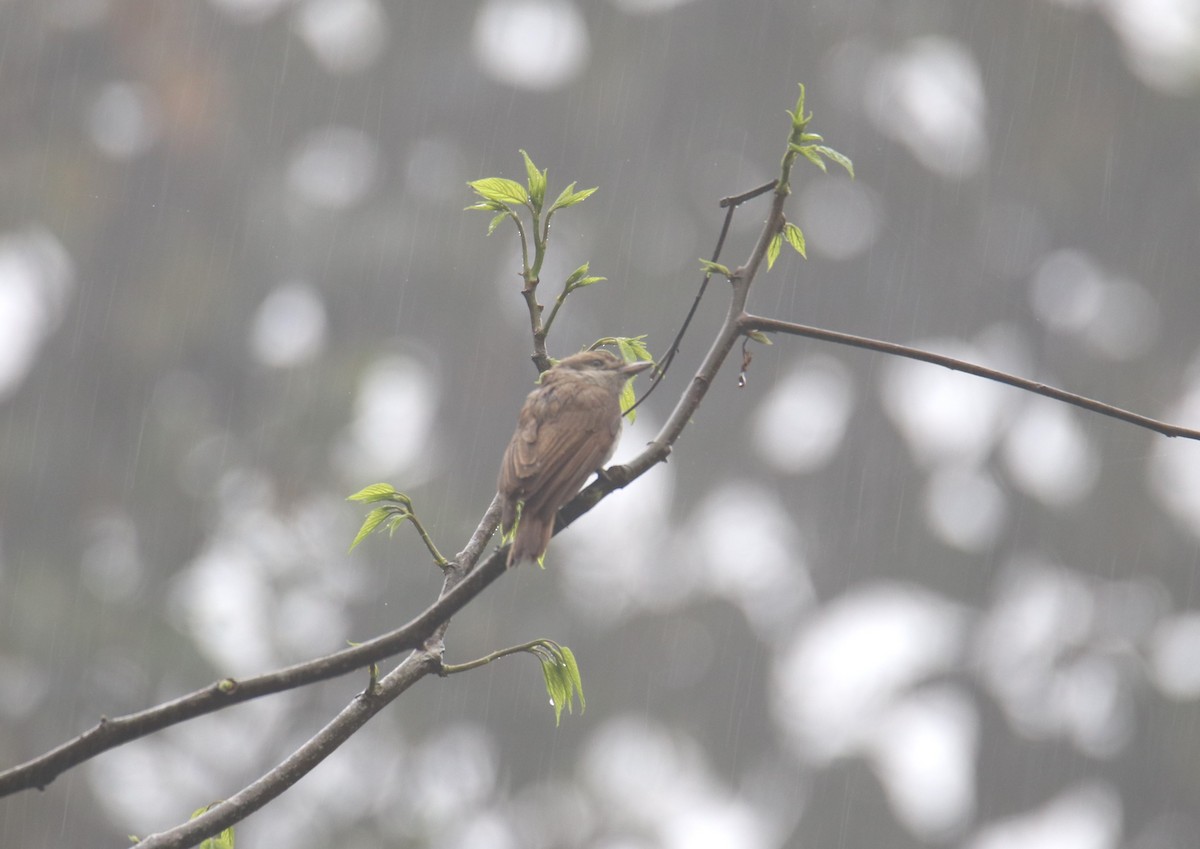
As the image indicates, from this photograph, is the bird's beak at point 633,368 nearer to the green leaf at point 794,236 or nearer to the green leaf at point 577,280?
the green leaf at point 577,280

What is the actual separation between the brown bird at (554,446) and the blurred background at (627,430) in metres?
7.85

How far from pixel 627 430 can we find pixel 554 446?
10469 millimetres

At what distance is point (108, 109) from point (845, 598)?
9579mm

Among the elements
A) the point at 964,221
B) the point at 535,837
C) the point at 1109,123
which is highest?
the point at 1109,123

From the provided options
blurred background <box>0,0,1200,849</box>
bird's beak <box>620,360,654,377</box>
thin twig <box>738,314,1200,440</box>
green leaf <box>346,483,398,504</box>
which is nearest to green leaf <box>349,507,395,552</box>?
green leaf <box>346,483,398,504</box>

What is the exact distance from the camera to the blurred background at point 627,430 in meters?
11.9

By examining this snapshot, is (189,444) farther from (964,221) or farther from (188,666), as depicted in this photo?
(964,221)

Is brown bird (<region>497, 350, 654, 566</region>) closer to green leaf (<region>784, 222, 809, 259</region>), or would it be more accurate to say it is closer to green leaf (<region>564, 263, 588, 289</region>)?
green leaf (<region>564, 263, 588, 289</region>)

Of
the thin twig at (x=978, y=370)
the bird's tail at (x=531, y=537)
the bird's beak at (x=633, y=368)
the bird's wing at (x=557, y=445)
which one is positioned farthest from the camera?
the bird's beak at (x=633, y=368)

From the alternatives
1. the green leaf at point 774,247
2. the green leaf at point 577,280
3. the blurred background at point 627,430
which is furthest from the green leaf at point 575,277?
the blurred background at point 627,430

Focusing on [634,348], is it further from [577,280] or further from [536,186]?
[536,186]

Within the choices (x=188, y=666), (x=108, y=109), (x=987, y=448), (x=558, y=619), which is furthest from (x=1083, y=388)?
(x=108, y=109)

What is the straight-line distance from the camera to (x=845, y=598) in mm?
13633

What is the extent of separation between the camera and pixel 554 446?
2678 millimetres
